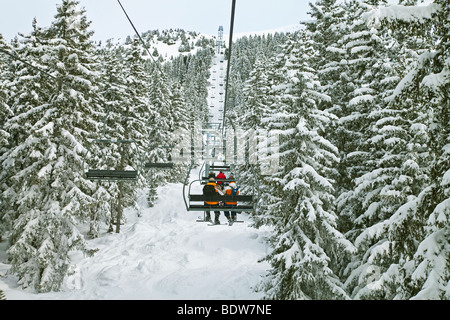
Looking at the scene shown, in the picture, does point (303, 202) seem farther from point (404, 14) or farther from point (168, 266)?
point (168, 266)

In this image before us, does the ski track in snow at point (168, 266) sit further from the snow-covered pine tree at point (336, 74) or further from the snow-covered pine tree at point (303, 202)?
the snow-covered pine tree at point (336, 74)

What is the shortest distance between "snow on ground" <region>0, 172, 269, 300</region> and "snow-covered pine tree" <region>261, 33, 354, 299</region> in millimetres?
4616

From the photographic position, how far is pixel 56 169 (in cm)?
1764

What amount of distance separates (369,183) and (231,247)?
14629mm

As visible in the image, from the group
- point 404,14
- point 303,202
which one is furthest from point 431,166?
point 303,202

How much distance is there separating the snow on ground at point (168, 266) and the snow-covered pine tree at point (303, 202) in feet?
15.1

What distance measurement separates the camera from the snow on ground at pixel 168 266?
62.8ft

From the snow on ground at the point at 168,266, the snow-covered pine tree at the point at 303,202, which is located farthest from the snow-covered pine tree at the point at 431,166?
the snow on ground at the point at 168,266

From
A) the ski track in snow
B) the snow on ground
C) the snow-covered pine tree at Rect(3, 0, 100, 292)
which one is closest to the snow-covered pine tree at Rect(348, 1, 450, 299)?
the ski track in snow

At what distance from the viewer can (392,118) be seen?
1158 cm

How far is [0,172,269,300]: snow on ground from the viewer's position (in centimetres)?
1914

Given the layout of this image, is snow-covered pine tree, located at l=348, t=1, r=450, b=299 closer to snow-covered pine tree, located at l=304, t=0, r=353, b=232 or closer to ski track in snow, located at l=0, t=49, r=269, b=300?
snow-covered pine tree, located at l=304, t=0, r=353, b=232

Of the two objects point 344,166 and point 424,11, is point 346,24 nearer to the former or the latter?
point 344,166
